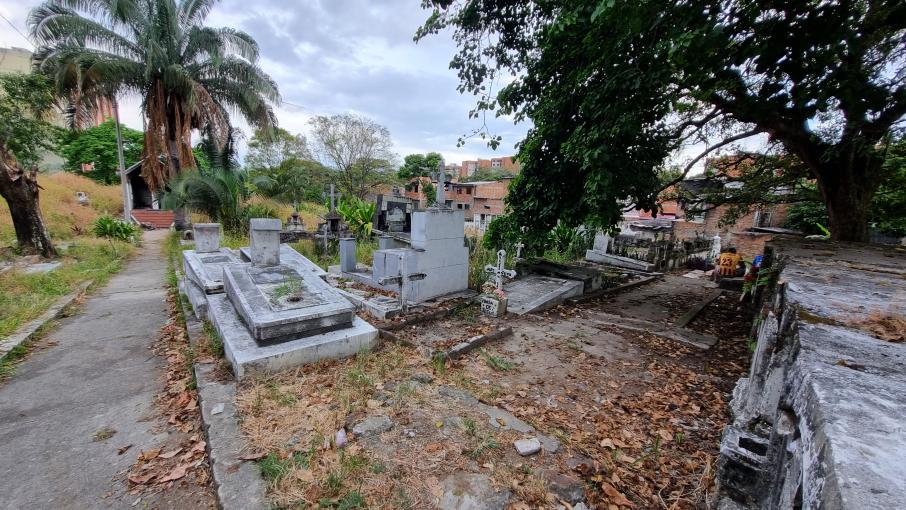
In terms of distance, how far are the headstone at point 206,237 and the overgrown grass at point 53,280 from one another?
2.26 meters

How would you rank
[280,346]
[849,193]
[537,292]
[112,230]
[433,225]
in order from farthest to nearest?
[112,230] < [537,292] < [433,225] < [849,193] < [280,346]

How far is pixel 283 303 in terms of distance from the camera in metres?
4.05

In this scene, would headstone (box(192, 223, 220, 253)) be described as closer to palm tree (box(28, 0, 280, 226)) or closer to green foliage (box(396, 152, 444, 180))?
palm tree (box(28, 0, 280, 226))

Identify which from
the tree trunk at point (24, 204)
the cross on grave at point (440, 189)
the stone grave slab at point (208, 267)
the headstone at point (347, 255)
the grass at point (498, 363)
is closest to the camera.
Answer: the grass at point (498, 363)

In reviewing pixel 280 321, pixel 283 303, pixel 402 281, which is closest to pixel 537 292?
pixel 402 281

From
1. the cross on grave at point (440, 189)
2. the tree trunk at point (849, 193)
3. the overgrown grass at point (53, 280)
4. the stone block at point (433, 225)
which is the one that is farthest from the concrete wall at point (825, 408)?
the overgrown grass at point (53, 280)

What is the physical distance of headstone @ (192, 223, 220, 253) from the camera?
694 cm

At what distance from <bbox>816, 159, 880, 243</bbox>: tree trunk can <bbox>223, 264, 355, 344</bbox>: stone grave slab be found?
7.34m

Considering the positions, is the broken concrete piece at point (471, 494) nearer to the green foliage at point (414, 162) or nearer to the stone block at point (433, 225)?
the stone block at point (433, 225)

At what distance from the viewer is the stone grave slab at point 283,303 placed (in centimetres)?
371

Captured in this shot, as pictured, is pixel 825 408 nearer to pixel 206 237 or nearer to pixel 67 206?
pixel 206 237

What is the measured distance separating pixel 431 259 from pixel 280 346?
302 cm

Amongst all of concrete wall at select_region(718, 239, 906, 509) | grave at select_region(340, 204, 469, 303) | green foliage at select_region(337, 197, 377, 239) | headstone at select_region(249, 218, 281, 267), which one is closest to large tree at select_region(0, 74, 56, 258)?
green foliage at select_region(337, 197, 377, 239)

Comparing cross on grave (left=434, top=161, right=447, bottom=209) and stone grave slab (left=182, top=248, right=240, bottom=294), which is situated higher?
cross on grave (left=434, top=161, right=447, bottom=209)
